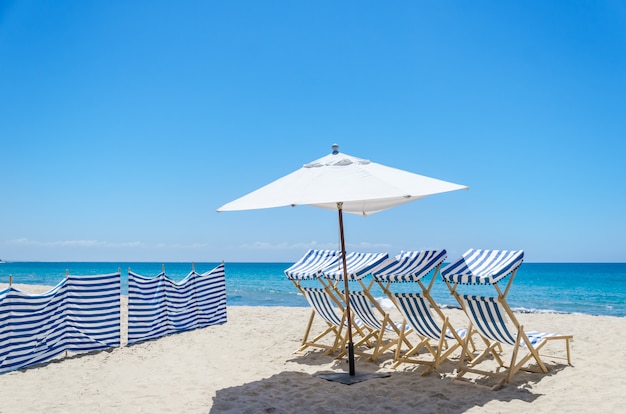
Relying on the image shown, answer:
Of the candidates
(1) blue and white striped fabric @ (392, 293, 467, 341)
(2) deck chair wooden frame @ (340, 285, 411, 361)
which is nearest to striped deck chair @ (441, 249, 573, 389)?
(1) blue and white striped fabric @ (392, 293, 467, 341)

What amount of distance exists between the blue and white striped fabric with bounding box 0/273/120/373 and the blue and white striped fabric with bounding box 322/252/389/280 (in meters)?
3.12

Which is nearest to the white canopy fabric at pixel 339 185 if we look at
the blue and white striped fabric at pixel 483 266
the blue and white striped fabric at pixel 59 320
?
the blue and white striped fabric at pixel 483 266

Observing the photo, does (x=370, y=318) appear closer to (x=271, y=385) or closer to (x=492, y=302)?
(x=271, y=385)

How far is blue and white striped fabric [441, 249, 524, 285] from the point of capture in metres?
4.57

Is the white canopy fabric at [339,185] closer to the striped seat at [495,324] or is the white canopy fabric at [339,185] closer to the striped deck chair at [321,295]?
the striped seat at [495,324]

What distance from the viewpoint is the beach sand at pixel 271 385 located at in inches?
166

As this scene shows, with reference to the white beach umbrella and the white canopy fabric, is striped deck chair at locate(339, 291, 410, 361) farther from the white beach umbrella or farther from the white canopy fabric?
the white canopy fabric

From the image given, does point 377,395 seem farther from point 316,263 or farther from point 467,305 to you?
point 316,263

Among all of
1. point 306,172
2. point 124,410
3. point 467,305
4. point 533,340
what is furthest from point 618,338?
point 124,410

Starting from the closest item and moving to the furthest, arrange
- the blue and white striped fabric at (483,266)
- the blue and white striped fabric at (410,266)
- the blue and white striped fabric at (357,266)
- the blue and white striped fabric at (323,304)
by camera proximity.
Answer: the blue and white striped fabric at (483,266)
the blue and white striped fabric at (410,266)
the blue and white striped fabric at (357,266)
the blue and white striped fabric at (323,304)

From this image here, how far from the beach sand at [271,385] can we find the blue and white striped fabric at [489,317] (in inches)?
18.0

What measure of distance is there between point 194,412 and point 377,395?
155 centimetres

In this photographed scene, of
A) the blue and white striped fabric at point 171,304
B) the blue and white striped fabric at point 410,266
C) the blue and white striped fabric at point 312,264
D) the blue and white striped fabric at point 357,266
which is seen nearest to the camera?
the blue and white striped fabric at point 410,266

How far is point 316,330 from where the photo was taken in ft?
26.5
